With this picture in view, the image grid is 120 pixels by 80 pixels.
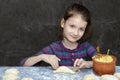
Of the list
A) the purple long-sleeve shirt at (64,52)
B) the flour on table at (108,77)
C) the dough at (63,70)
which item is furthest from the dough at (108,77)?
the purple long-sleeve shirt at (64,52)

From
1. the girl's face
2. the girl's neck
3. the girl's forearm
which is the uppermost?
the girl's face

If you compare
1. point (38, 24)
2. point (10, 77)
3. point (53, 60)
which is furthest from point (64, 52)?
point (10, 77)

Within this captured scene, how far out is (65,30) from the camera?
2115 millimetres

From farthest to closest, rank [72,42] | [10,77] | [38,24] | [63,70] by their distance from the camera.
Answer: [38,24] < [72,42] < [63,70] < [10,77]

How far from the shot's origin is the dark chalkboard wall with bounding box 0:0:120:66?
2613 millimetres

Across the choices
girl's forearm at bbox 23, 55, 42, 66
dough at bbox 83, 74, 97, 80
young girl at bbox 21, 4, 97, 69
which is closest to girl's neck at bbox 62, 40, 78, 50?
young girl at bbox 21, 4, 97, 69

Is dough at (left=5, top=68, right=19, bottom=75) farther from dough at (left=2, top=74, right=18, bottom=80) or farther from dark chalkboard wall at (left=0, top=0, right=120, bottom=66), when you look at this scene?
dark chalkboard wall at (left=0, top=0, right=120, bottom=66)

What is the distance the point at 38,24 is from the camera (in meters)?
2.65

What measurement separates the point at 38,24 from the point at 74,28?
2.14 feet

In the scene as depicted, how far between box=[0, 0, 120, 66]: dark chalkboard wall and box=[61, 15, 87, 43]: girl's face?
53 centimetres

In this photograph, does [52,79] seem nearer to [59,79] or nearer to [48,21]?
[59,79]

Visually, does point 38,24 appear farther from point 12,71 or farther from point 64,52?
point 12,71

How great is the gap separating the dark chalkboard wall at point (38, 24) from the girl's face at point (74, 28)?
530 millimetres

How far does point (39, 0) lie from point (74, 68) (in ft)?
3.21
